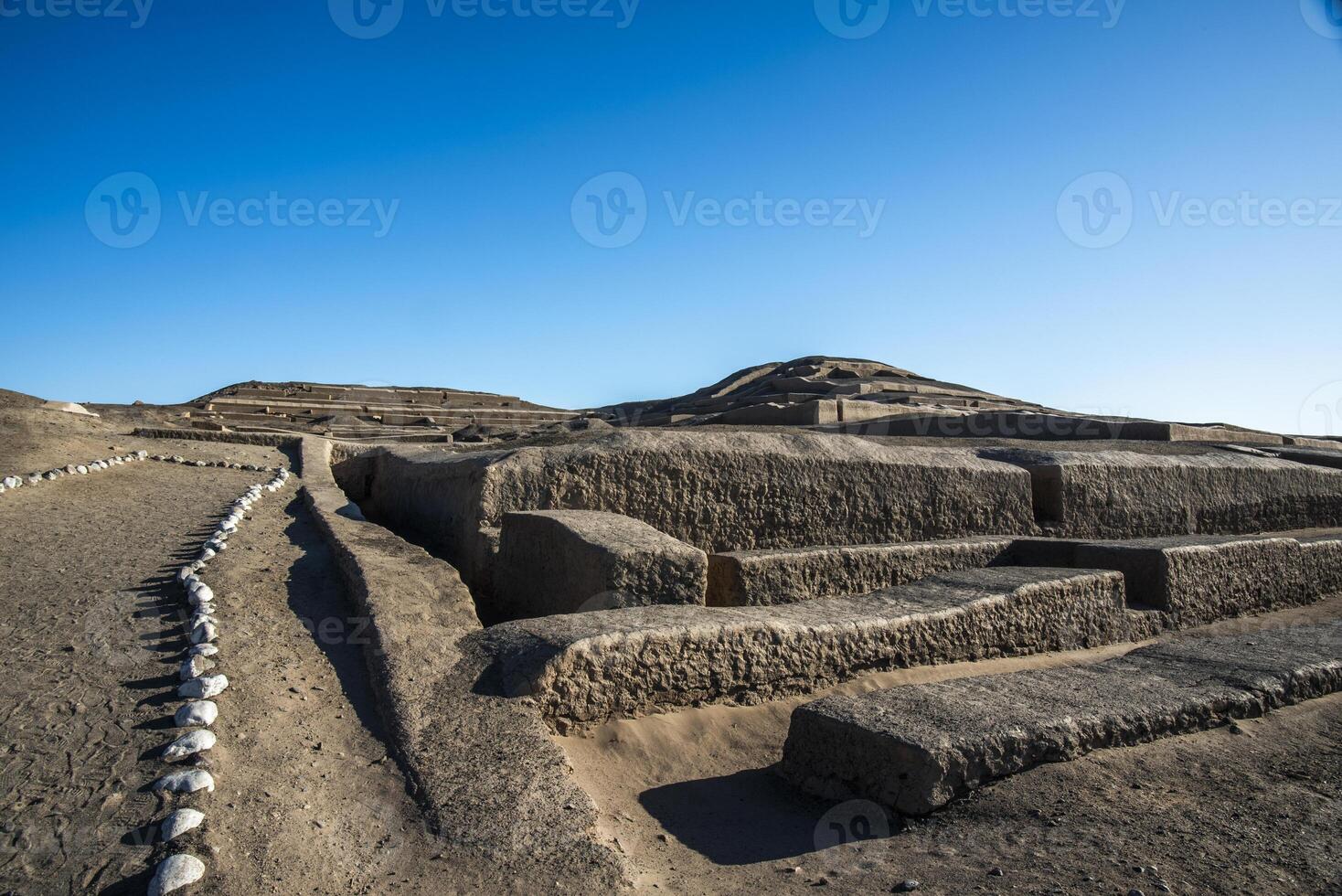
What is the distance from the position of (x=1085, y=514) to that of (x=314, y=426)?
15.8 m

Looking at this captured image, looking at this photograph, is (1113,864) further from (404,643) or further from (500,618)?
(500,618)

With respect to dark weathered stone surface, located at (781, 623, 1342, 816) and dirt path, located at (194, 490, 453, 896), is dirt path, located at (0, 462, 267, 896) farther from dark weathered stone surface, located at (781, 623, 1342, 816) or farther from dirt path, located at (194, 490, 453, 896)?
dark weathered stone surface, located at (781, 623, 1342, 816)

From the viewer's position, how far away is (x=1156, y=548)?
14.8ft

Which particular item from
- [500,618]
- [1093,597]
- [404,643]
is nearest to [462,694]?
[404,643]

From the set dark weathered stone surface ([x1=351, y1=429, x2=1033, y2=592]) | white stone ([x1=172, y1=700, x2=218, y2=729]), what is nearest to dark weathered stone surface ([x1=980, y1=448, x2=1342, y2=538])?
dark weathered stone surface ([x1=351, y1=429, x2=1033, y2=592])

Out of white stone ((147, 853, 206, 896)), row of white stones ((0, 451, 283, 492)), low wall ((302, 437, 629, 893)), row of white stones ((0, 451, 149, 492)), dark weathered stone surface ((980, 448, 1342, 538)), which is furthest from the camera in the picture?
row of white stones ((0, 451, 283, 492))

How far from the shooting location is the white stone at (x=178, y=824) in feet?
5.69

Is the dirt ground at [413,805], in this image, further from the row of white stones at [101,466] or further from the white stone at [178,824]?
the row of white stones at [101,466]

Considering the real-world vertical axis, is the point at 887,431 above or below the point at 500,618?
above

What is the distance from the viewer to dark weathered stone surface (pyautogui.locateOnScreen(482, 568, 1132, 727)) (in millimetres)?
2596

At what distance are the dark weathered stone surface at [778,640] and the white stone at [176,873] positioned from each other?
974mm

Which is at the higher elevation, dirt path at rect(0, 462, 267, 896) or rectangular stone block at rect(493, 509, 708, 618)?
rectangular stone block at rect(493, 509, 708, 618)

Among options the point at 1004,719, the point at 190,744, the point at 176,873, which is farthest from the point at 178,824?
the point at 1004,719

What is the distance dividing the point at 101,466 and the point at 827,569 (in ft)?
21.3
